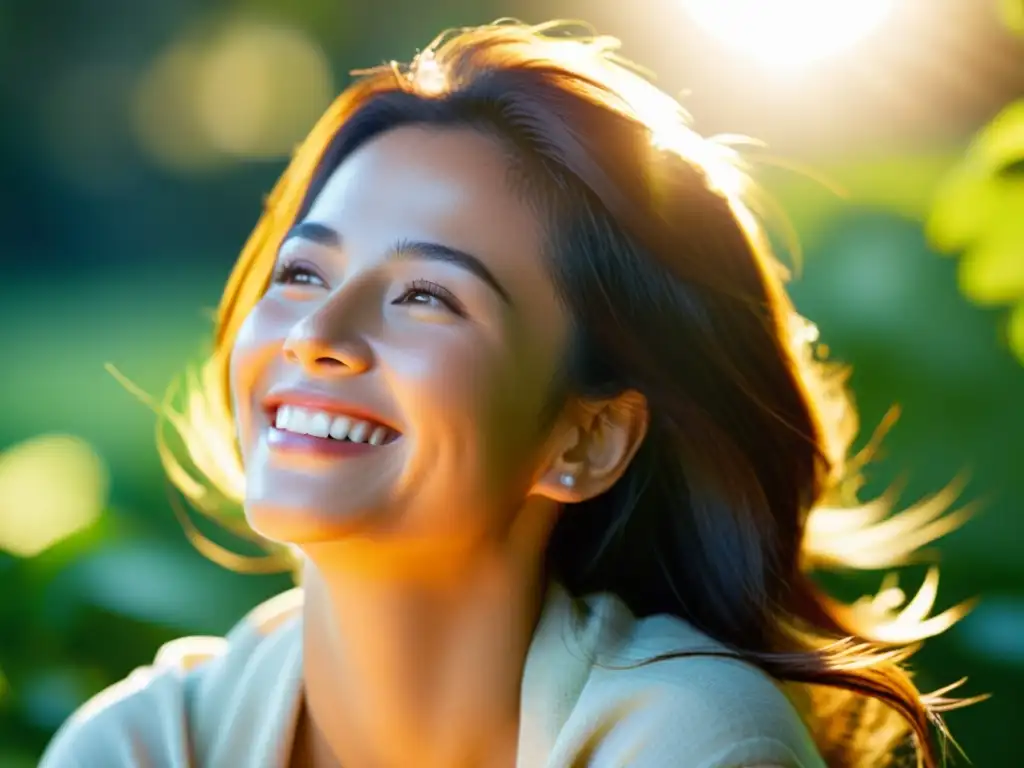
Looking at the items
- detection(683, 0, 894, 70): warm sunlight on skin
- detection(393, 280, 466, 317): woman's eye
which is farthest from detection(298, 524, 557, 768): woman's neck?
detection(683, 0, 894, 70): warm sunlight on skin

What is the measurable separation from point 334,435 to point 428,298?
0.13 metres

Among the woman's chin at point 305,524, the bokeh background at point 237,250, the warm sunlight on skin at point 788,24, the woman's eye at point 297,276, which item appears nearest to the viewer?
the woman's chin at point 305,524

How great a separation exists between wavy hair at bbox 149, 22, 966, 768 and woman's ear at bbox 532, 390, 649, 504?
0.02 m

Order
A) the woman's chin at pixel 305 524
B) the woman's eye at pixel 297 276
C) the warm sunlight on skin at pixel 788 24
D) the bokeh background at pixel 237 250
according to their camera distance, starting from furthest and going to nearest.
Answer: the warm sunlight on skin at pixel 788 24 → the bokeh background at pixel 237 250 → the woman's eye at pixel 297 276 → the woman's chin at pixel 305 524

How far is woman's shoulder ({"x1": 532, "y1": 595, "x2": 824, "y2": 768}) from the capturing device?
1002 millimetres

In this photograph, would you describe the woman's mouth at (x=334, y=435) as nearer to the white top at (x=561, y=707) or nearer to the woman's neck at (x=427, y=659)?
the woman's neck at (x=427, y=659)

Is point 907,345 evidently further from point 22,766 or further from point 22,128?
point 22,128

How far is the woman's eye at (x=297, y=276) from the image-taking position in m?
1.10

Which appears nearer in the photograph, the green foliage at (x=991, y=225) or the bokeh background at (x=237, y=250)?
the green foliage at (x=991, y=225)

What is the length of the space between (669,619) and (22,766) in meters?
0.90

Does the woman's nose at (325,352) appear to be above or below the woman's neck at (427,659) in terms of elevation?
above

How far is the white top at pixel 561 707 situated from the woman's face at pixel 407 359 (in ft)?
0.42

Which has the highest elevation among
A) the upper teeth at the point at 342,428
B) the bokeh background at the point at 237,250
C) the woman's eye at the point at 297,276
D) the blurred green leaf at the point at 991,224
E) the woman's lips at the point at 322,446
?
the blurred green leaf at the point at 991,224

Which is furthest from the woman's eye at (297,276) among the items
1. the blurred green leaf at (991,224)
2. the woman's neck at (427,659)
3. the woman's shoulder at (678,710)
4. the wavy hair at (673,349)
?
the blurred green leaf at (991,224)
